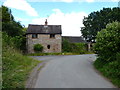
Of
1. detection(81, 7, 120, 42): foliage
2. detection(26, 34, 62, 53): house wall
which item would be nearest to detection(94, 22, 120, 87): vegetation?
detection(26, 34, 62, 53): house wall

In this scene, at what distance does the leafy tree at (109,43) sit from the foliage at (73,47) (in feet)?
73.1

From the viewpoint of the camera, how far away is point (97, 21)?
46.3 metres

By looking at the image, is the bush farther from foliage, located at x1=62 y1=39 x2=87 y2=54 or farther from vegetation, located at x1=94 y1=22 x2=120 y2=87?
vegetation, located at x1=94 y1=22 x2=120 y2=87

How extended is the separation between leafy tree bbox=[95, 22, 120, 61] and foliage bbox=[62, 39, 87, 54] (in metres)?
22.3

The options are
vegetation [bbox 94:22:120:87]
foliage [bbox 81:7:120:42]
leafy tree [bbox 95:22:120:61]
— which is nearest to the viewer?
vegetation [bbox 94:22:120:87]

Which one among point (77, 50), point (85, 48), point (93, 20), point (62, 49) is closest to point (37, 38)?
point (62, 49)

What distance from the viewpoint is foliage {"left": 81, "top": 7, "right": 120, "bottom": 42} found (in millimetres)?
44094

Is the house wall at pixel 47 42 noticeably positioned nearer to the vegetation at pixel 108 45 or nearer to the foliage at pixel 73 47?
the foliage at pixel 73 47

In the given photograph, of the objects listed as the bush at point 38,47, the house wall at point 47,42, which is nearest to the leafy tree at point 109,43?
the bush at point 38,47

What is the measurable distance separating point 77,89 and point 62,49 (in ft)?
94.4

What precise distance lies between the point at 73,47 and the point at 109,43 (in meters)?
24.9

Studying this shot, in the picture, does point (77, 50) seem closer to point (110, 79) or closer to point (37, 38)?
point (37, 38)

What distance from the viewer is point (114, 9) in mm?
44844

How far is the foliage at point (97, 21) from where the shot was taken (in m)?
44.1
